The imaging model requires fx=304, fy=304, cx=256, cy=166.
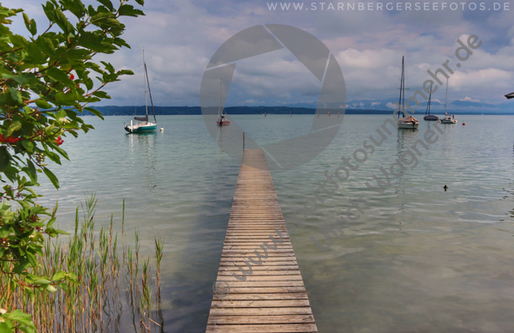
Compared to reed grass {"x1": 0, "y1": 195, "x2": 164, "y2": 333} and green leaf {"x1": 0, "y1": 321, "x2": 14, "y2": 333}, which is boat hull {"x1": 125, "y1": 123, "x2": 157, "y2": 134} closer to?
reed grass {"x1": 0, "y1": 195, "x2": 164, "y2": 333}

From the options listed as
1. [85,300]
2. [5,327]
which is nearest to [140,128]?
[85,300]

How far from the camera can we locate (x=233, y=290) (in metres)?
4.77

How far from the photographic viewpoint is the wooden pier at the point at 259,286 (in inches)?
158

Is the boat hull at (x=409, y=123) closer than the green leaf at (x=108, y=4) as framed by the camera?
No

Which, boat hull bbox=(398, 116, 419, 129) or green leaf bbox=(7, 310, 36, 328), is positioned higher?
boat hull bbox=(398, 116, 419, 129)

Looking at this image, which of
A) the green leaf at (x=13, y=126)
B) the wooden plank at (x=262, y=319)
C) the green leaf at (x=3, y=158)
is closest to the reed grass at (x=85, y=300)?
the wooden plank at (x=262, y=319)

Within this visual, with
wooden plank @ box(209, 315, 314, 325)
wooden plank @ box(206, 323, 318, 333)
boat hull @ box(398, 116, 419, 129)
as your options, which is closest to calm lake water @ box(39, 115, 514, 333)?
wooden plank @ box(209, 315, 314, 325)

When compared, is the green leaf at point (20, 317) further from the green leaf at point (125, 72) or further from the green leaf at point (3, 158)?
the green leaf at point (125, 72)

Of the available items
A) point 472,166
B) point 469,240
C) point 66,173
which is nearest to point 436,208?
point 469,240

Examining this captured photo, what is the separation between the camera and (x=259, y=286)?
16.0ft

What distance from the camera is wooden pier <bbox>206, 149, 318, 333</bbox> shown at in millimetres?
4020

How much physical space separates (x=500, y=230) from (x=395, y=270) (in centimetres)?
485

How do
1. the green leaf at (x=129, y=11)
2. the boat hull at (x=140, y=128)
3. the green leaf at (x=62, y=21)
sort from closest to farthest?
the green leaf at (x=62, y=21)
the green leaf at (x=129, y=11)
the boat hull at (x=140, y=128)

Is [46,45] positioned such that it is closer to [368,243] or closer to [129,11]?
[129,11]
